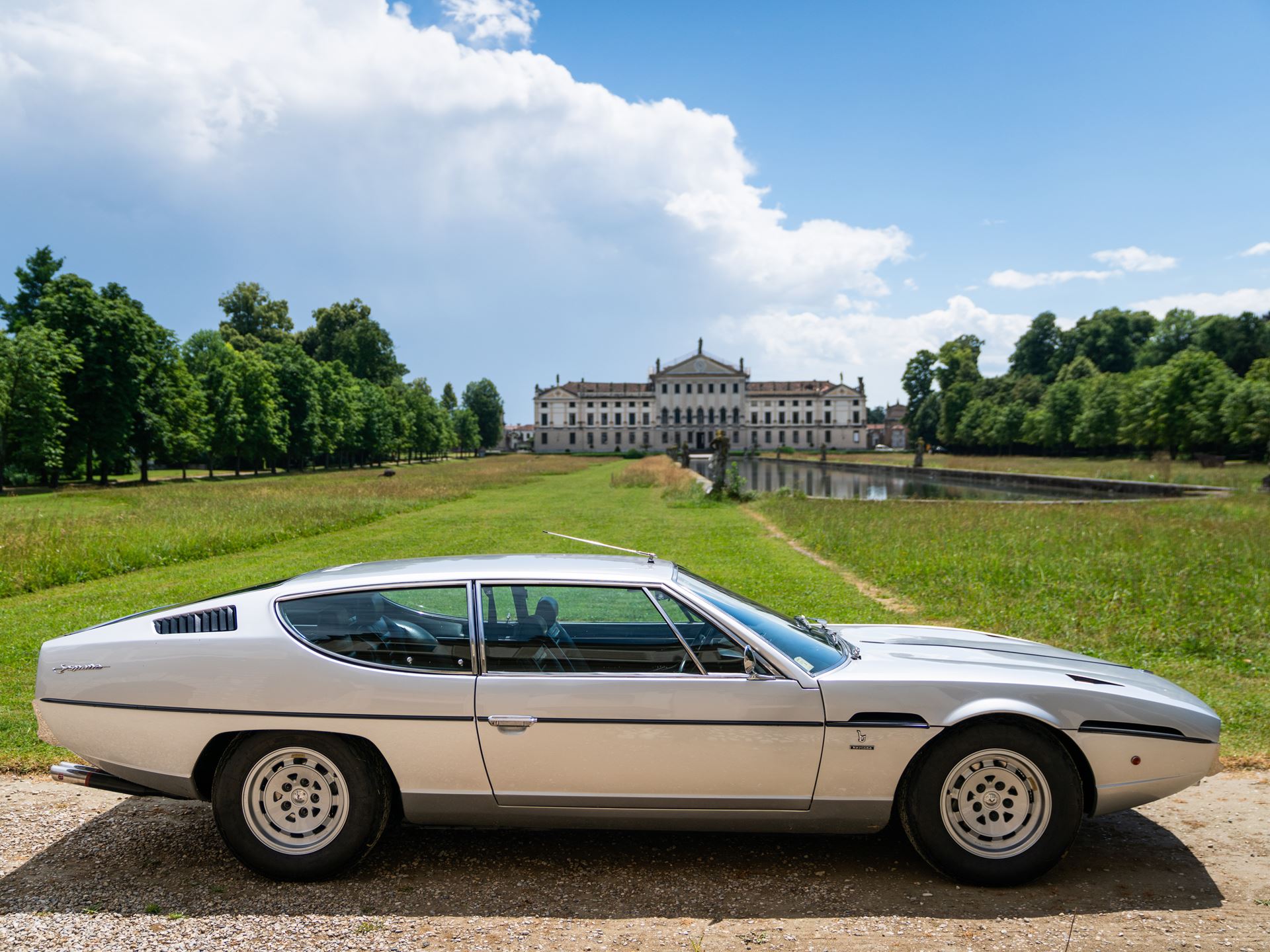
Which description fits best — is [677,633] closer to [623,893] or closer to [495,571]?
[495,571]

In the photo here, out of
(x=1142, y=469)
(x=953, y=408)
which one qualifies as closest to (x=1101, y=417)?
(x=1142, y=469)

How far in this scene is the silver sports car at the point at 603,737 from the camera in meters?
3.64

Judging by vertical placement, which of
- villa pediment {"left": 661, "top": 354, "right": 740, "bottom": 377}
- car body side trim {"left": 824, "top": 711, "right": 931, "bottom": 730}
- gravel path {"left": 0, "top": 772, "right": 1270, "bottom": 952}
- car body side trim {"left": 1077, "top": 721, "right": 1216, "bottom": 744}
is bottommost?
gravel path {"left": 0, "top": 772, "right": 1270, "bottom": 952}

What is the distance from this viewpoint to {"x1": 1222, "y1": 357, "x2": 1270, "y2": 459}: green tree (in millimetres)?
45031

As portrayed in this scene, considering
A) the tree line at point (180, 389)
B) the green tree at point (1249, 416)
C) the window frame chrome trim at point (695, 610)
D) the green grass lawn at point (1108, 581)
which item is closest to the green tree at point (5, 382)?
the tree line at point (180, 389)

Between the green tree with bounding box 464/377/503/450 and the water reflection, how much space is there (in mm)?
96843

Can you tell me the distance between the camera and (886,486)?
46.4 m

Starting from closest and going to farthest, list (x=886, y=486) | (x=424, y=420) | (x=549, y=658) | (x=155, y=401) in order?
(x=549, y=658), (x=155, y=401), (x=886, y=486), (x=424, y=420)

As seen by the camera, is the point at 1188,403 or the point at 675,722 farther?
the point at 1188,403

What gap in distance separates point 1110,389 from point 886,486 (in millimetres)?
36358

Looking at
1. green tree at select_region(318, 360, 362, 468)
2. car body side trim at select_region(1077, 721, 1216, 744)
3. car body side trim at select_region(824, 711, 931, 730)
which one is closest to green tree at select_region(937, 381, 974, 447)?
green tree at select_region(318, 360, 362, 468)

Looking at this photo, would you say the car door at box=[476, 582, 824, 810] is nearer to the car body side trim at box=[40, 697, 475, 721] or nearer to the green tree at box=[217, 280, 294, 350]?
the car body side trim at box=[40, 697, 475, 721]

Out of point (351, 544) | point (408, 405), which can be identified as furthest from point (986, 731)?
point (408, 405)

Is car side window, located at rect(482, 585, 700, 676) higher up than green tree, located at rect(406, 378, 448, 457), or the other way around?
green tree, located at rect(406, 378, 448, 457)
